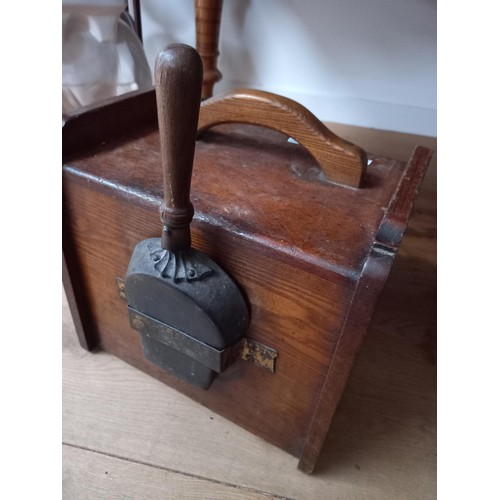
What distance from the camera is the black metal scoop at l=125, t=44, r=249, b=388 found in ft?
1.11

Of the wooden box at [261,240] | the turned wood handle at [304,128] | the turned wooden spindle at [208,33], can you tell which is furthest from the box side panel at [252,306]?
the turned wooden spindle at [208,33]

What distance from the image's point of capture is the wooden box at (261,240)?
1.37 ft

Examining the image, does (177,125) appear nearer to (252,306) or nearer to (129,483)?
(252,306)

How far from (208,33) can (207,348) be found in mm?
600

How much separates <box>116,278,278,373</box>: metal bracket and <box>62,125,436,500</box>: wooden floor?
16cm

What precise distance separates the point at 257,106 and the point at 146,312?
277mm

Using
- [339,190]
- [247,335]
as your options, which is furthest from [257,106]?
[247,335]

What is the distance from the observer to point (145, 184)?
494 mm

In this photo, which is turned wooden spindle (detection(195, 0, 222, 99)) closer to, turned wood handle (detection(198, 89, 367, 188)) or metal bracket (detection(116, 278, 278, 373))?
turned wood handle (detection(198, 89, 367, 188))

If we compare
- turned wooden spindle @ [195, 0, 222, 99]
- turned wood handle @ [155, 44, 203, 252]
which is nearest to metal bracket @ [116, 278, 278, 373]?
turned wood handle @ [155, 44, 203, 252]

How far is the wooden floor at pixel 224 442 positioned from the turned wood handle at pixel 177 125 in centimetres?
31

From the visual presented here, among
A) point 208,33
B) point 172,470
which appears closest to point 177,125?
point 172,470

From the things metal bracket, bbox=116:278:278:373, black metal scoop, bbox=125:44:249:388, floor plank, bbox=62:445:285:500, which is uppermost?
black metal scoop, bbox=125:44:249:388

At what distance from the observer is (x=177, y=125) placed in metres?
0.35
